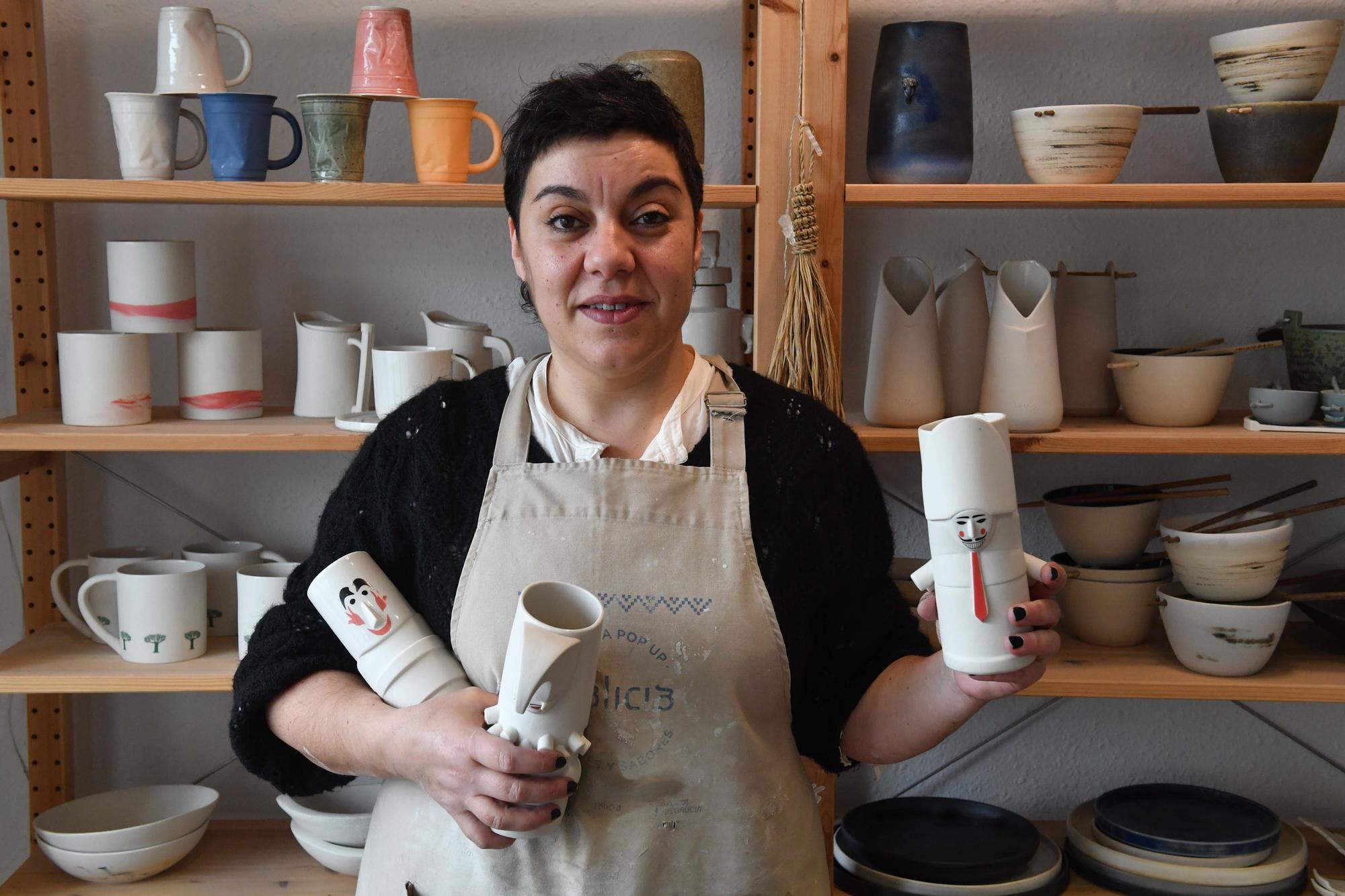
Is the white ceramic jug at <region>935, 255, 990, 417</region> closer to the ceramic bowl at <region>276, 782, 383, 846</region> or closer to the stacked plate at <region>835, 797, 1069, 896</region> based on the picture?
the stacked plate at <region>835, 797, 1069, 896</region>

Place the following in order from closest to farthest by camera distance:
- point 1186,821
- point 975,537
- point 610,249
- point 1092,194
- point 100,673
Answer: point 975,537 < point 610,249 < point 1092,194 < point 100,673 < point 1186,821

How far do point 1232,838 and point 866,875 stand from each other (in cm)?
52

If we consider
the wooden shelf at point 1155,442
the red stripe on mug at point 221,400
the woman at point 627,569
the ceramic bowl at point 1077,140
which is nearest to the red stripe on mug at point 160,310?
the red stripe on mug at point 221,400

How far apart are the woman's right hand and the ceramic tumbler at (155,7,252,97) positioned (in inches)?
37.5

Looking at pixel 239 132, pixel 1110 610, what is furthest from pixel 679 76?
pixel 1110 610

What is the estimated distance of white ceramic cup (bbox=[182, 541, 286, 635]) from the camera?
1.78m

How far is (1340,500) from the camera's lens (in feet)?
5.46

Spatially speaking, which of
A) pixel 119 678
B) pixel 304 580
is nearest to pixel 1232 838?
pixel 304 580

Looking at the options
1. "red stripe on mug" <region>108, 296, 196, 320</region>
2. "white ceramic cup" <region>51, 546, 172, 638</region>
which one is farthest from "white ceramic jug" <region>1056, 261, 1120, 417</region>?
"white ceramic cup" <region>51, 546, 172, 638</region>

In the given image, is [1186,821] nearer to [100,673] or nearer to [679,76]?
[679,76]

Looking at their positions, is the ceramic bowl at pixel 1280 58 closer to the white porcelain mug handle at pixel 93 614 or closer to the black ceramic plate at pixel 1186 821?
the black ceramic plate at pixel 1186 821

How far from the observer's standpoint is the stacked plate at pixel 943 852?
64.1 inches

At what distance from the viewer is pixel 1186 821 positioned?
1766 mm

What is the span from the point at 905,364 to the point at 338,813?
1.06 metres
